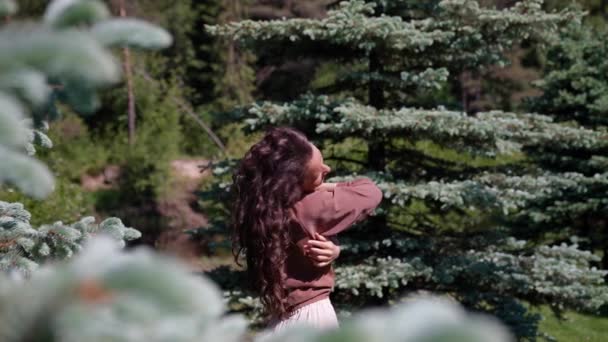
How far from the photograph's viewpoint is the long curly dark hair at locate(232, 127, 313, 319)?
2.87 m

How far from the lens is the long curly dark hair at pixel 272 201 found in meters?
2.87

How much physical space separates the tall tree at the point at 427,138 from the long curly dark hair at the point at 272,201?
6.96 ft

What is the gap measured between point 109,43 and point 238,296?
483cm

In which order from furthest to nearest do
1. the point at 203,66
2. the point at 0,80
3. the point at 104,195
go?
the point at 203,66, the point at 104,195, the point at 0,80

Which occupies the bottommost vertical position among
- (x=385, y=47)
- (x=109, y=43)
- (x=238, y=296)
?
(x=238, y=296)

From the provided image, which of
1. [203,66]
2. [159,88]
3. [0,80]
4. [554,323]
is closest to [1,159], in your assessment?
[0,80]

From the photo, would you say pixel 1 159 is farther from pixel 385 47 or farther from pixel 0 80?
pixel 385 47

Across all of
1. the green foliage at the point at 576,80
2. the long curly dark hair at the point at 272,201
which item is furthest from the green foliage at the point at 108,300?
the green foliage at the point at 576,80

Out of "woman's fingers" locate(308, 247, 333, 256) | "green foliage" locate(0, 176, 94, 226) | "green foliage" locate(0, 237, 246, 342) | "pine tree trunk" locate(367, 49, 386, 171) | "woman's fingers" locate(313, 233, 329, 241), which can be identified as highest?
"green foliage" locate(0, 237, 246, 342)

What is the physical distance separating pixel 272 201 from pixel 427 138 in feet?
9.86

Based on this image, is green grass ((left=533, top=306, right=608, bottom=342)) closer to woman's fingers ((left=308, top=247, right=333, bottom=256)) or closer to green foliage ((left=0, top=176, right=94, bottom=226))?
woman's fingers ((left=308, top=247, right=333, bottom=256))

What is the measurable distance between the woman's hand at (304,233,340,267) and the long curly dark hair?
0.30 feet

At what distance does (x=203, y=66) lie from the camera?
17984 mm

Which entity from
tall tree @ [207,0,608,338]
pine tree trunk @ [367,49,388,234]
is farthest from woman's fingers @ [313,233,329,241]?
pine tree trunk @ [367,49,388,234]
